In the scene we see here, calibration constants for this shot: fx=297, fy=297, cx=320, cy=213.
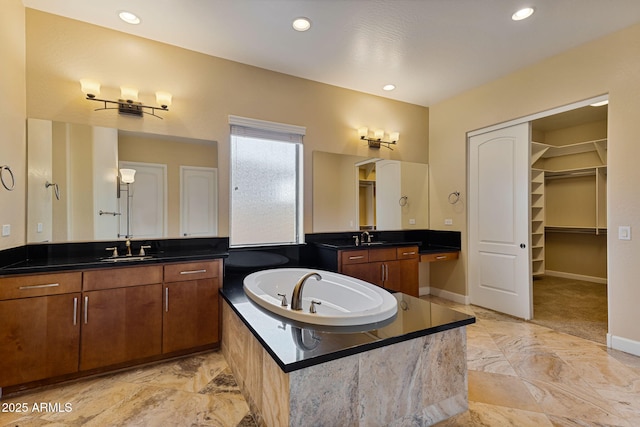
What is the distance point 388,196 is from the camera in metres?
4.13

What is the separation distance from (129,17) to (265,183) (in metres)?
1.84

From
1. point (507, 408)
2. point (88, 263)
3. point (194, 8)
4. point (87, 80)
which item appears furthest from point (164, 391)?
point (194, 8)

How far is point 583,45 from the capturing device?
2830mm

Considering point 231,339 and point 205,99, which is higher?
point 205,99

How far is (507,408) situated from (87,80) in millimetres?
3903

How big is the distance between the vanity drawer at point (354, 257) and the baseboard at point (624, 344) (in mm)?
2255

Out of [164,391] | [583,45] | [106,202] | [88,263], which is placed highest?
[583,45]

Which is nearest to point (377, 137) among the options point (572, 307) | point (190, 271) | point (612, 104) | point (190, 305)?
point (612, 104)

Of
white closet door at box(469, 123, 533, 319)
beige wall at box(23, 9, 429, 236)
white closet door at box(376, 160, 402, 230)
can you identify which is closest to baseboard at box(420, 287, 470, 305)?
white closet door at box(469, 123, 533, 319)

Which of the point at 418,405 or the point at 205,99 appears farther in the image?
the point at 205,99

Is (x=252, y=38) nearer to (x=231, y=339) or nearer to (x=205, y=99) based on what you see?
(x=205, y=99)

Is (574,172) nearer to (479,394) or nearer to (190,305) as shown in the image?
(479,394)

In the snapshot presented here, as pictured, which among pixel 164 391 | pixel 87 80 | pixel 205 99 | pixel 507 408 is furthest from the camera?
pixel 205 99

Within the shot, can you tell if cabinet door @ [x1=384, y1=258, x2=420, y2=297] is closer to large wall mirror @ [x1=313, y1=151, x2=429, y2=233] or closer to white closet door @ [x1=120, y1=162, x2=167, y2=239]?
large wall mirror @ [x1=313, y1=151, x2=429, y2=233]
